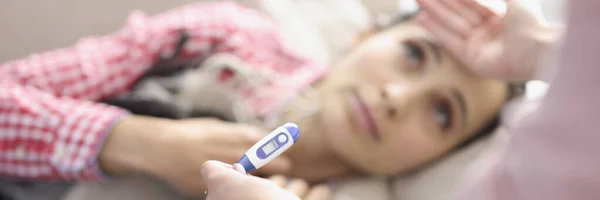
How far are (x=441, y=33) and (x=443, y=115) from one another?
124 millimetres

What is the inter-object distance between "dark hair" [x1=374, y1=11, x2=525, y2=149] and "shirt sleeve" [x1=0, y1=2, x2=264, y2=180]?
0.23 m

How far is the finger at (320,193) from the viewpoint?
561 mm

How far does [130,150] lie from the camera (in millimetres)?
572

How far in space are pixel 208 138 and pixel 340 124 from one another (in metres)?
0.16

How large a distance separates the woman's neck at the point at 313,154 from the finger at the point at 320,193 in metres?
0.03

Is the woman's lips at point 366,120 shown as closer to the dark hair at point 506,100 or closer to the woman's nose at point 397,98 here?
the woman's nose at point 397,98

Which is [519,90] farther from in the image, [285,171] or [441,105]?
[285,171]

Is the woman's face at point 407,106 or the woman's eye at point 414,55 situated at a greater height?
the woman's eye at point 414,55

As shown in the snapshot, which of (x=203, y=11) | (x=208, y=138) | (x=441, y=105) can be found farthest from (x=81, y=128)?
(x=441, y=105)

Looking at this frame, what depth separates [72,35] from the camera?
86cm

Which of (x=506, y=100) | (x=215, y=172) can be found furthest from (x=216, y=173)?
(x=506, y=100)

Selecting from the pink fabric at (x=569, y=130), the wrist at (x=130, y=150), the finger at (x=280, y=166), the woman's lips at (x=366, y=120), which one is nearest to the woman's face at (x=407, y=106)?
the woman's lips at (x=366, y=120)

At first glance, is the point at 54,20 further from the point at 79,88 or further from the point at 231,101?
the point at 231,101

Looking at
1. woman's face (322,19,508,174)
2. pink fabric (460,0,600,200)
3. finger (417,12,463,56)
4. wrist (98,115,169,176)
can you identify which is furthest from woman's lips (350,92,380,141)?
pink fabric (460,0,600,200)
